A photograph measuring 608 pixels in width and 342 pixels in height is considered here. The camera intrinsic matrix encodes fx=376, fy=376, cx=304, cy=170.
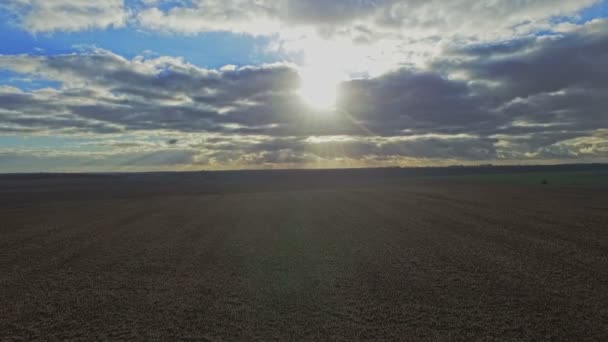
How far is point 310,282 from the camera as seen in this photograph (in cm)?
1442

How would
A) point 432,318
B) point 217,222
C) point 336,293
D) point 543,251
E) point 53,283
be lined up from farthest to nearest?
point 217,222 < point 543,251 < point 53,283 < point 336,293 < point 432,318

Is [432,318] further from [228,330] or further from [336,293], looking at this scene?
[228,330]

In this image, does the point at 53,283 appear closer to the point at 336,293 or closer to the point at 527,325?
the point at 336,293

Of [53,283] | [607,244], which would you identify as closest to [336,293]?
[53,283]

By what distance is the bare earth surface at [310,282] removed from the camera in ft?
34.1

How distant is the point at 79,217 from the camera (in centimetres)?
3528

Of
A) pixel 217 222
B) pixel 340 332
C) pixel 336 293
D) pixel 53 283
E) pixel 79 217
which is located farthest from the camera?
pixel 79 217

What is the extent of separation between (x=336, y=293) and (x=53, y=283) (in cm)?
1112

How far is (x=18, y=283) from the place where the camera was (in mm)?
14914

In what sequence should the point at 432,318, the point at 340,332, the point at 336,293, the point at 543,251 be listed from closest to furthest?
the point at 340,332
the point at 432,318
the point at 336,293
the point at 543,251

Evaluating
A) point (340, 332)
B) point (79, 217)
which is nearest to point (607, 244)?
point (340, 332)

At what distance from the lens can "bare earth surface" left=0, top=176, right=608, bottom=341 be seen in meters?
10.4

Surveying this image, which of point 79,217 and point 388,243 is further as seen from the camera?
point 79,217

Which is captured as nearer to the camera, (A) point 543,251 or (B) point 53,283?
(B) point 53,283
